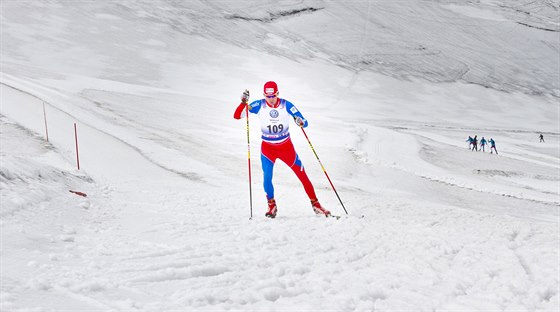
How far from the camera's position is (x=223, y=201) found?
9695 millimetres

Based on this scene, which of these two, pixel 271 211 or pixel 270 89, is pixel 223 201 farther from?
pixel 270 89

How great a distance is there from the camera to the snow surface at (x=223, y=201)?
4551 millimetres

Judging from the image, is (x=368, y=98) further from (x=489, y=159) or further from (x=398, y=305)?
(x=398, y=305)

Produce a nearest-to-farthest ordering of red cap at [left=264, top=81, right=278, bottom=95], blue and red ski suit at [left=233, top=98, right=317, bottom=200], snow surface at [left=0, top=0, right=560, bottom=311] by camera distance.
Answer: snow surface at [left=0, top=0, right=560, bottom=311]
red cap at [left=264, top=81, right=278, bottom=95]
blue and red ski suit at [left=233, top=98, right=317, bottom=200]

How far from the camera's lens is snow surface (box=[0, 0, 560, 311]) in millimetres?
4551

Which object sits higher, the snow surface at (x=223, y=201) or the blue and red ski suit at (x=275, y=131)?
the blue and red ski suit at (x=275, y=131)

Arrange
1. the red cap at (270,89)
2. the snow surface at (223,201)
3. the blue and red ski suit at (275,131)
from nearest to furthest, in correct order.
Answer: the snow surface at (223,201)
the red cap at (270,89)
the blue and red ski suit at (275,131)

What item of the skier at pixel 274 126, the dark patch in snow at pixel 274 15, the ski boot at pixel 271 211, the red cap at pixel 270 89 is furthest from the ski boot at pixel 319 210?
the dark patch in snow at pixel 274 15

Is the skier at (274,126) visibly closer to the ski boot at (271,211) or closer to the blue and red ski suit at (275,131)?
the blue and red ski suit at (275,131)

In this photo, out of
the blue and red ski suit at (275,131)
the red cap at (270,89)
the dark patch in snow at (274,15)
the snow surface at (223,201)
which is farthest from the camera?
the dark patch in snow at (274,15)

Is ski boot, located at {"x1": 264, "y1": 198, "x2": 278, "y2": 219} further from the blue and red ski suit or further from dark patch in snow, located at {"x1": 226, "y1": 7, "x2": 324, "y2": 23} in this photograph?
dark patch in snow, located at {"x1": 226, "y1": 7, "x2": 324, "y2": 23}

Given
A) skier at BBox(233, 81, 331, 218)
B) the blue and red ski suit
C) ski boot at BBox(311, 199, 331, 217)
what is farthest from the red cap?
ski boot at BBox(311, 199, 331, 217)

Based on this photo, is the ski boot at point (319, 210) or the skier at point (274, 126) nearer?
the ski boot at point (319, 210)

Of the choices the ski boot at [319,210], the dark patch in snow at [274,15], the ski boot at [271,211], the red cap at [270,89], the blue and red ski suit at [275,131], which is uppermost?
the dark patch in snow at [274,15]
